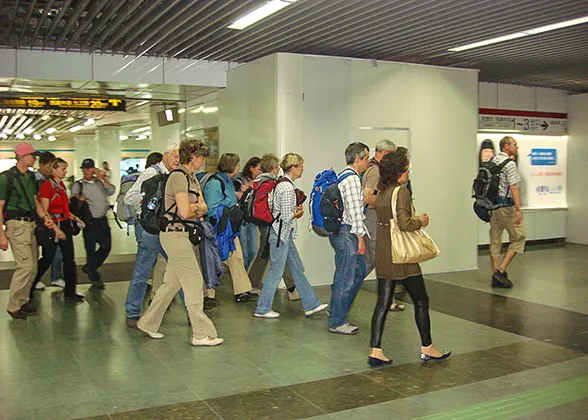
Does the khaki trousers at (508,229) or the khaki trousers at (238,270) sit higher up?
the khaki trousers at (508,229)

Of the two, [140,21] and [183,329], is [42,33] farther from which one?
[183,329]

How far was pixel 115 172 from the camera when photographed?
82.2ft

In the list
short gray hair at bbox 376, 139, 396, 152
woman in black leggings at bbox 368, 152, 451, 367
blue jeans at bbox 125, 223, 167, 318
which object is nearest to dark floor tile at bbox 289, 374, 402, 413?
woman in black leggings at bbox 368, 152, 451, 367

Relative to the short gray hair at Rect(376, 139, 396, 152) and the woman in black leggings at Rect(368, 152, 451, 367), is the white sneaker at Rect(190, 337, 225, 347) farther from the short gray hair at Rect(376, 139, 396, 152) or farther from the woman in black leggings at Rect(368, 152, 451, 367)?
the short gray hair at Rect(376, 139, 396, 152)

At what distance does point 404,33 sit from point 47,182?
5.04m

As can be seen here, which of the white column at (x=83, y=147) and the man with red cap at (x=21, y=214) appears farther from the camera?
the white column at (x=83, y=147)

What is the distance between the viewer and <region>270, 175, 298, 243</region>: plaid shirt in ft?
22.3

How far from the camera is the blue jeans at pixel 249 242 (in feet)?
28.0

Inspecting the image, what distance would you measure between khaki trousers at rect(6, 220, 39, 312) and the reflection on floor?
0.38m

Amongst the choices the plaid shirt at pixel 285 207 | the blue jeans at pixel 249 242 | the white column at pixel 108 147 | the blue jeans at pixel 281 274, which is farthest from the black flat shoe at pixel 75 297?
the white column at pixel 108 147

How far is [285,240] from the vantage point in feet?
22.7

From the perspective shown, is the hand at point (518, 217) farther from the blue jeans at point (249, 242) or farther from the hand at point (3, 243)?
the hand at point (3, 243)

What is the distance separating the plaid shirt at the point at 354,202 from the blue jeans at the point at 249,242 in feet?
8.88

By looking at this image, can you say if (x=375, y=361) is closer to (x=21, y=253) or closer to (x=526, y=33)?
(x=21, y=253)
